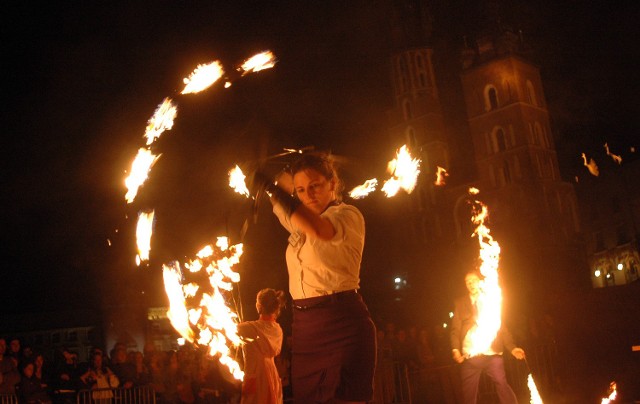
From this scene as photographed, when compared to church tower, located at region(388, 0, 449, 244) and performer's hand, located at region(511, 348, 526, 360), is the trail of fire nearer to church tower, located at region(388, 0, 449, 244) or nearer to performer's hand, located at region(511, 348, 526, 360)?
performer's hand, located at region(511, 348, 526, 360)

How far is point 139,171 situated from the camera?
6.27m

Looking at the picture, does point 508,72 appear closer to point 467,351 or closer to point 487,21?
point 487,21

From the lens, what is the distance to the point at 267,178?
11.8ft

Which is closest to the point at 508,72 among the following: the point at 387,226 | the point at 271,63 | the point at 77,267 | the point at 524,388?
the point at 387,226

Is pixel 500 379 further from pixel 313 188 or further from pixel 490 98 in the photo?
pixel 490 98

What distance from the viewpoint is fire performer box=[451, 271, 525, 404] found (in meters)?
7.73

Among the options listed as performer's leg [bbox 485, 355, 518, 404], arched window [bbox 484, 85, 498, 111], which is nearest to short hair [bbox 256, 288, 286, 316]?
performer's leg [bbox 485, 355, 518, 404]

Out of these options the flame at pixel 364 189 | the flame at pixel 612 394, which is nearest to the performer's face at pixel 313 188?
the flame at pixel 364 189

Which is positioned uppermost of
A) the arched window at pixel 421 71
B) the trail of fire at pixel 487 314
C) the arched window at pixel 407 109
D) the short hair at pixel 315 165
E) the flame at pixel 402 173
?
the arched window at pixel 421 71

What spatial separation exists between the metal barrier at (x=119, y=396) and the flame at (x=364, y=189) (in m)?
5.19

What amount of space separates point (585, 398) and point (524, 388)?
1588 mm

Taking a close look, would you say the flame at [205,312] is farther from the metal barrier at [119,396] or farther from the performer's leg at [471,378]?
the metal barrier at [119,396]

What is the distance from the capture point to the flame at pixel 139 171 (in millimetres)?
6164

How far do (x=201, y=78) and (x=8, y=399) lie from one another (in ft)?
17.3
